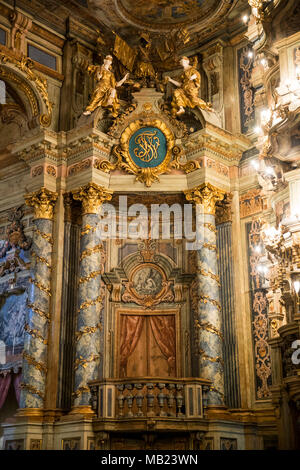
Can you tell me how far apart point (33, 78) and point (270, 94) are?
6152 mm

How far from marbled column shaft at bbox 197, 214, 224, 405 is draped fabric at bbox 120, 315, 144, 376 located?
6.74 ft

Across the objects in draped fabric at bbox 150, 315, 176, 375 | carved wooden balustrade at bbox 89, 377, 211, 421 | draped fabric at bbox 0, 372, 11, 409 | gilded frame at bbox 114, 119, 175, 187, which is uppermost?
gilded frame at bbox 114, 119, 175, 187

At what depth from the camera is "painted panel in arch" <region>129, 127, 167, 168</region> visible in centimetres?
1611

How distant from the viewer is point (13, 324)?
16.1 metres

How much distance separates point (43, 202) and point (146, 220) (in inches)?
108

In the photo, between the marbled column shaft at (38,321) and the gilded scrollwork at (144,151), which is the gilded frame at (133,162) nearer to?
the gilded scrollwork at (144,151)

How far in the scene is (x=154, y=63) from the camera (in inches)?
687

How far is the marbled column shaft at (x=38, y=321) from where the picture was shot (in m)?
14.3

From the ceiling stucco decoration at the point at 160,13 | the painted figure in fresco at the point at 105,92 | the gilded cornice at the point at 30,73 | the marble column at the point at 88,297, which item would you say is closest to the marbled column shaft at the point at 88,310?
the marble column at the point at 88,297

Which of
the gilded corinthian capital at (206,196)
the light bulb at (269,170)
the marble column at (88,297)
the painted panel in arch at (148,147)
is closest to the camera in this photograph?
the light bulb at (269,170)

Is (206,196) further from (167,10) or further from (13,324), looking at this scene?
(13,324)

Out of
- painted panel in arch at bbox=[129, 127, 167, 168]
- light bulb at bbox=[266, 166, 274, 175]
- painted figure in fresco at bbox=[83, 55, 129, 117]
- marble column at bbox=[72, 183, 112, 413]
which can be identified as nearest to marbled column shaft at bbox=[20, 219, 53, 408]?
marble column at bbox=[72, 183, 112, 413]

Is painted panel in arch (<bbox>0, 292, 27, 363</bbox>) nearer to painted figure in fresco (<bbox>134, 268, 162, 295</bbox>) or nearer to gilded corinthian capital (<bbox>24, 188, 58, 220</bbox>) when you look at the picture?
gilded corinthian capital (<bbox>24, 188, 58, 220</bbox>)

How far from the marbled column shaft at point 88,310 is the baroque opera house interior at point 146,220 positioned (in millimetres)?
34
